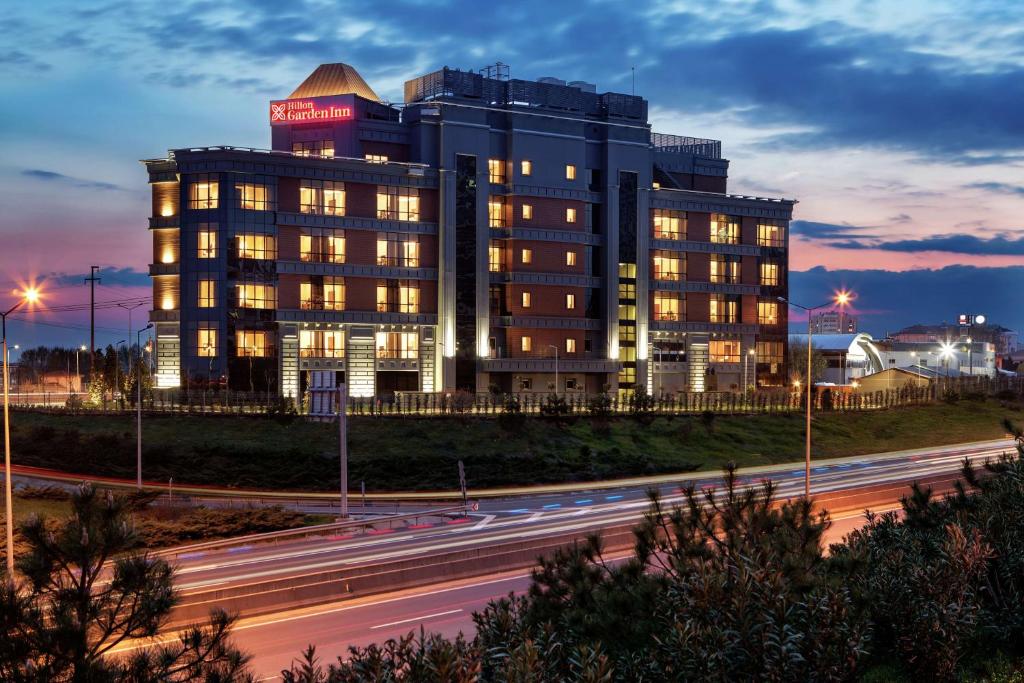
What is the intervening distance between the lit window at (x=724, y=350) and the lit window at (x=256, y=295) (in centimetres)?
4403

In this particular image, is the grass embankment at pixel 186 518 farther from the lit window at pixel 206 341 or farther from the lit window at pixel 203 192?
the lit window at pixel 203 192

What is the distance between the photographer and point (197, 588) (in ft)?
91.4

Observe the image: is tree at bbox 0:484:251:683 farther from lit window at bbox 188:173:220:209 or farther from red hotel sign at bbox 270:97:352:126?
red hotel sign at bbox 270:97:352:126

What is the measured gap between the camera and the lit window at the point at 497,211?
90125mm

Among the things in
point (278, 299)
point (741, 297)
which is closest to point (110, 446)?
point (278, 299)

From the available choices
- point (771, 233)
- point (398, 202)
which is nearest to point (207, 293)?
point (398, 202)

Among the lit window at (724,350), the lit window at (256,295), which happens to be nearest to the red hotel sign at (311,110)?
the lit window at (256,295)

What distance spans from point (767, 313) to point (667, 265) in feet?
45.0

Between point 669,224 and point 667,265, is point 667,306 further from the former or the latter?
point 669,224

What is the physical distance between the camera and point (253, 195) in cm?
7975

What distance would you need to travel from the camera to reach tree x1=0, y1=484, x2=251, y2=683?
9594 mm

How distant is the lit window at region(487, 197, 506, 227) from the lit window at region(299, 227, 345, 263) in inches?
564

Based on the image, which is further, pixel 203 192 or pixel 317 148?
pixel 317 148

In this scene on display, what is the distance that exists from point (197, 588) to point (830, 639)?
797 inches
